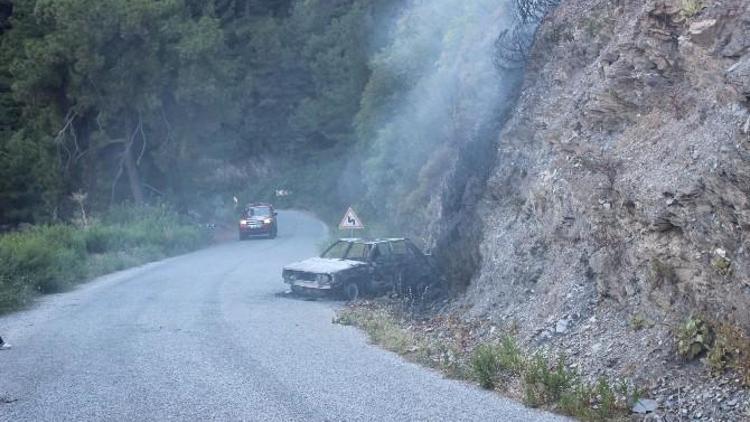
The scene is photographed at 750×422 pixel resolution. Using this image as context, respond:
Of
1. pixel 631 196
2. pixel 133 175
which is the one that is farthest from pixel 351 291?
pixel 133 175

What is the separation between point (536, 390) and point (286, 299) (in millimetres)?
11726

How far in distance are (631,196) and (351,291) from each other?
10.0m

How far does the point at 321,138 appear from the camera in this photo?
63062mm

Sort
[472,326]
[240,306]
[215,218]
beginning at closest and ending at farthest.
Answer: [472,326] < [240,306] < [215,218]

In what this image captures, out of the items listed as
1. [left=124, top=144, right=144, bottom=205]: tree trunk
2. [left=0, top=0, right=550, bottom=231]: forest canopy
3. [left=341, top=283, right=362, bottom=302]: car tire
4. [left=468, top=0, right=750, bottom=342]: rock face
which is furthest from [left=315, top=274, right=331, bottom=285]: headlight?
[left=124, top=144, right=144, bottom=205]: tree trunk

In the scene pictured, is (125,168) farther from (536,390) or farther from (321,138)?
(536,390)

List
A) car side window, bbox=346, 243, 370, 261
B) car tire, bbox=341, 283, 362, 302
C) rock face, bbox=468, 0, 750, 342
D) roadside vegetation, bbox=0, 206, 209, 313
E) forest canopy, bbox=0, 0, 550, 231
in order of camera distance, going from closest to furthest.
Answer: rock face, bbox=468, 0, 750, 342, car tire, bbox=341, 283, 362, 302, car side window, bbox=346, 243, 370, 261, roadside vegetation, bbox=0, 206, 209, 313, forest canopy, bbox=0, 0, 550, 231

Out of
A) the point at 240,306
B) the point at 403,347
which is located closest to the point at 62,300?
the point at 240,306

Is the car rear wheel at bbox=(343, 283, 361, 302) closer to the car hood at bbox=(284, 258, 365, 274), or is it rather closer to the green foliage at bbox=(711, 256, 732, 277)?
the car hood at bbox=(284, 258, 365, 274)

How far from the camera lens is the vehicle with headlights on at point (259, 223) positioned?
4950cm

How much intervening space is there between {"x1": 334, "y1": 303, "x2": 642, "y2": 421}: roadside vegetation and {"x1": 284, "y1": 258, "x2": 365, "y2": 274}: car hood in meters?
4.46

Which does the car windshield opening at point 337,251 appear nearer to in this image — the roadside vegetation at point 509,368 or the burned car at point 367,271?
the burned car at point 367,271

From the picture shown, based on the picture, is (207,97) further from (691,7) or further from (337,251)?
(691,7)

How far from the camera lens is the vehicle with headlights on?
49.5m
